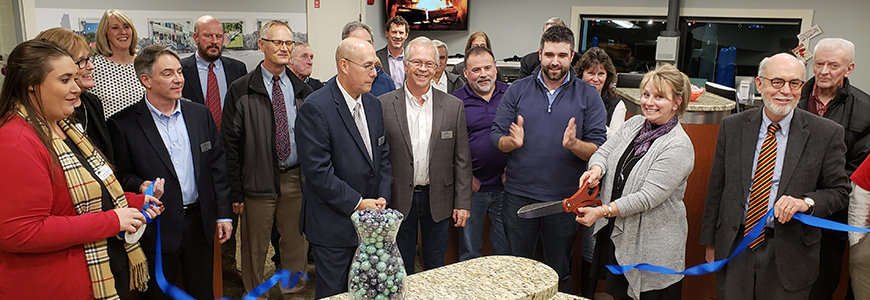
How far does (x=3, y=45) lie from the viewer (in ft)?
14.1

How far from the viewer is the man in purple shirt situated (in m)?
3.58

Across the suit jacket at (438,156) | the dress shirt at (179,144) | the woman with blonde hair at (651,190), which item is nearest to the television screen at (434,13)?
the suit jacket at (438,156)

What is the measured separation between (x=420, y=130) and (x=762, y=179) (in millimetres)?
1554

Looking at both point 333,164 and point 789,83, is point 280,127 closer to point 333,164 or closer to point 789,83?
point 333,164

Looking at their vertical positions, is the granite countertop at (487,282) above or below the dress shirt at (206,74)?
below

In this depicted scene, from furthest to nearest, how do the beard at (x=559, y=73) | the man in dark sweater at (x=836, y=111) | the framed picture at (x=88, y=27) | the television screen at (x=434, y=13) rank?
the television screen at (x=434, y=13)
the framed picture at (x=88, y=27)
the beard at (x=559, y=73)
the man in dark sweater at (x=836, y=111)

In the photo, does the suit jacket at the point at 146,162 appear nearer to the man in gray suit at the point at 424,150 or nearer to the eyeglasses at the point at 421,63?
the man in gray suit at the point at 424,150

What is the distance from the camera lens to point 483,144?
359 cm

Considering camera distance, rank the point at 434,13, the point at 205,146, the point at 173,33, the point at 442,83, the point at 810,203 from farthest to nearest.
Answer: the point at 434,13
the point at 173,33
the point at 442,83
the point at 205,146
the point at 810,203

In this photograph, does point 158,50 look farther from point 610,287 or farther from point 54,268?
point 610,287

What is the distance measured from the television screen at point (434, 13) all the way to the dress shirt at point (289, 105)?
469 cm

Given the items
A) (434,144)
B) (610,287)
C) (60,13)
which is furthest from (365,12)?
(610,287)

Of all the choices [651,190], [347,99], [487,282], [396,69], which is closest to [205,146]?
[347,99]

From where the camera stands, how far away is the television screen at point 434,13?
8.18 m
